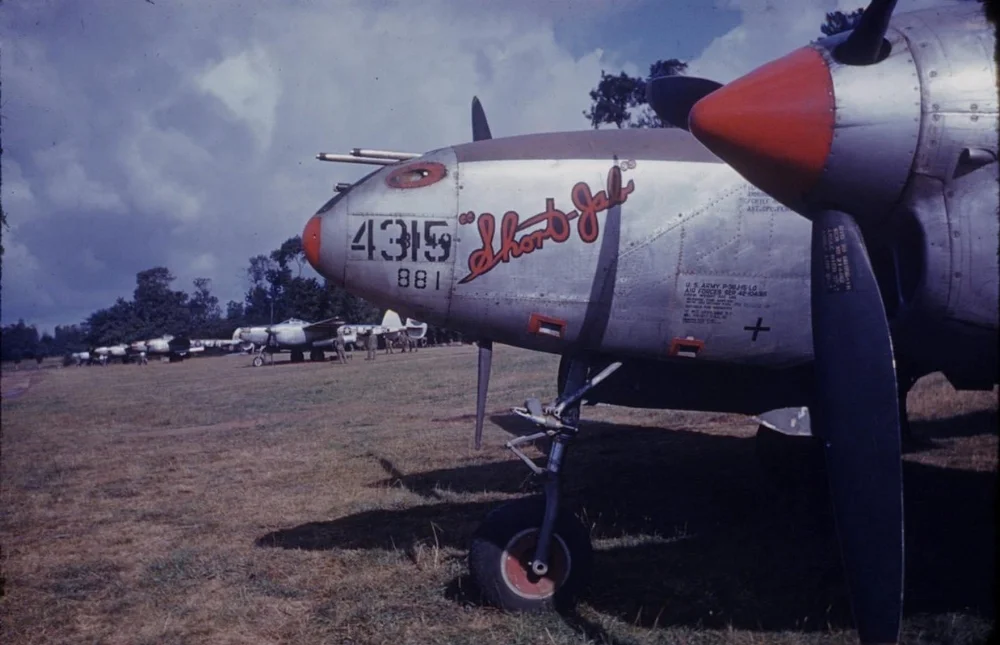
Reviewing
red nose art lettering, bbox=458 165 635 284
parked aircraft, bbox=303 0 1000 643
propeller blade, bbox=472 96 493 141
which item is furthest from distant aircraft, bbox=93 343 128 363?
red nose art lettering, bbox=458 165 635 284

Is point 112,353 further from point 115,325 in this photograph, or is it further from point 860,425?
point 860,425

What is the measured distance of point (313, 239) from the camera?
191 inches

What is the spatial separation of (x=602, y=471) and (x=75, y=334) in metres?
163

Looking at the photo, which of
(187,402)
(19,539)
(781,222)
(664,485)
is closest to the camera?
(781,222)

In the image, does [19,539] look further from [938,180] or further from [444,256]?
[938,180]

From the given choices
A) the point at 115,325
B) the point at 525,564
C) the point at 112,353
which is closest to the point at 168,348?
the point at 112,353

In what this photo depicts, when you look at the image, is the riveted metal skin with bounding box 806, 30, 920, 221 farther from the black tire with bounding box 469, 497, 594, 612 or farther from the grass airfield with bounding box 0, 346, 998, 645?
the black tire with bounding box 469, 497, 594, 612

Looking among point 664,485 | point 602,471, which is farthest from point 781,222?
point 602,471

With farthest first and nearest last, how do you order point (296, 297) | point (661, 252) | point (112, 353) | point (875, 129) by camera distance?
point (112, 353)
point (296, 297)
point (661, 252)
point (875, 129)

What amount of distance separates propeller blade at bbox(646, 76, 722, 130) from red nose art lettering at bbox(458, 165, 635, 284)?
0.69m

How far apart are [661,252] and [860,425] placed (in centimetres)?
194

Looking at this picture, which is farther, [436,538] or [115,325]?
[115,325]

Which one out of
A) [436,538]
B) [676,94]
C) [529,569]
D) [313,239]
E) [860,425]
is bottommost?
[436,538]

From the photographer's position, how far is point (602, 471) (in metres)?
8.35
